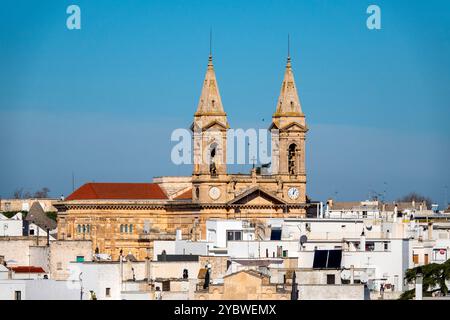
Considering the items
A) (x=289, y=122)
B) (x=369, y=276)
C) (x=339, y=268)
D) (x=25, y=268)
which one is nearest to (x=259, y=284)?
(x=339, y=268)

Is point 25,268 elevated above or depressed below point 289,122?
below

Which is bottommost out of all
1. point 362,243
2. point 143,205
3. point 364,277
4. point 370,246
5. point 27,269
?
point 364,277

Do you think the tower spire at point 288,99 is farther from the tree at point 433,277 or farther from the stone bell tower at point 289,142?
the tree at point 433,277

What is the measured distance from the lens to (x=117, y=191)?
144 m

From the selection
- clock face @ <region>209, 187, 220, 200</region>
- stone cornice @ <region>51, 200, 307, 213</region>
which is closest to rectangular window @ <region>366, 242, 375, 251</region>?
stone cornice @ <region>51, 200, 307, 213</region>

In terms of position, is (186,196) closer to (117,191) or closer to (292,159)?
(117,191)

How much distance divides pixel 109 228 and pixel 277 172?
11234 mm

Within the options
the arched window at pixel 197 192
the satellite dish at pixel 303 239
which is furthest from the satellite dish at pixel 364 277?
the arched window at pixel 197 192

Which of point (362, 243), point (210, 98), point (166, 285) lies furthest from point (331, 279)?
point (210, 98)

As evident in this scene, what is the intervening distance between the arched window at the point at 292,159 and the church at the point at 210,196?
0.21 feet

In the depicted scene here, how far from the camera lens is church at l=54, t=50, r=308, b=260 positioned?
135875 mm

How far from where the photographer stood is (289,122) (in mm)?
138000

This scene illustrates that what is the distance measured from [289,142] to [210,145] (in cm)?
529
